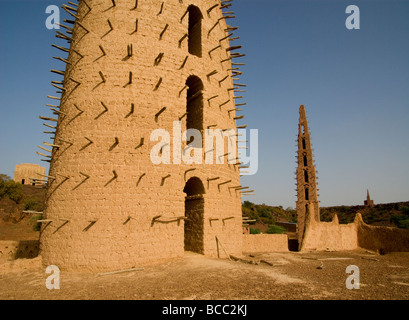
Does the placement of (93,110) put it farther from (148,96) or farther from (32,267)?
(32,267)

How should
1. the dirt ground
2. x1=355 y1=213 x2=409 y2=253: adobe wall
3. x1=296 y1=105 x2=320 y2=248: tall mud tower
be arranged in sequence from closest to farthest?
1. the dirt ground
2. x1=355 y1=213 x2=409 y2=253: adobe wall
3. x1=296 y1=105 x2=320 y2=248: tall mud tower

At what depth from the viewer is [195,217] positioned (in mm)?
10453

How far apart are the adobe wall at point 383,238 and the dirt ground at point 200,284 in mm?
7682

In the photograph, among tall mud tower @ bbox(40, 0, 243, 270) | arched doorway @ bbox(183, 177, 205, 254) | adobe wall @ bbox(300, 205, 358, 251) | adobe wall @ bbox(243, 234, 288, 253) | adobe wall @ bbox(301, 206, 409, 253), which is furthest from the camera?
adobe wall @ bbox(300, 205, 358, 251)

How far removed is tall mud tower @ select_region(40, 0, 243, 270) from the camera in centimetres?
824

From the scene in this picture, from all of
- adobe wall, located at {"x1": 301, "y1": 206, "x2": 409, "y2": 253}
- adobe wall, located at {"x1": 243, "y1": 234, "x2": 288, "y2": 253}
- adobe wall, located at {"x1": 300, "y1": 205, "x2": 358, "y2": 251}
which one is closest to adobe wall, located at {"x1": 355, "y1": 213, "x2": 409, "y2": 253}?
adobe wall, located at {"x1": 301, "y1": 206, "x2": 409, "y2": 253}

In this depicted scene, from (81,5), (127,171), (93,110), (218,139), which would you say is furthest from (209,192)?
(81,5)

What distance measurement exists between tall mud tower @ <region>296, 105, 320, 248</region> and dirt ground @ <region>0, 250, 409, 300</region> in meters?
23.0

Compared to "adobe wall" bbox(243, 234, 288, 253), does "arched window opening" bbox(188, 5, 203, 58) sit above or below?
above

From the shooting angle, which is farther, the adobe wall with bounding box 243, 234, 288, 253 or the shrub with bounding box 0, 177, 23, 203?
the shrub with bounding box 0, 177, 23, 203

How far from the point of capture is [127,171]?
8.65 meters

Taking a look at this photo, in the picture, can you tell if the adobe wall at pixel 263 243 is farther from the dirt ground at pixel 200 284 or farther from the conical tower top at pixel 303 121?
the conical tower top at pixel 303 121

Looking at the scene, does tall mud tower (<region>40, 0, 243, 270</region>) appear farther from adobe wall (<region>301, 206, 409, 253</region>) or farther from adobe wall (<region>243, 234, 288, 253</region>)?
adobe wall (<region>301, 206, 409, 253</region>)
